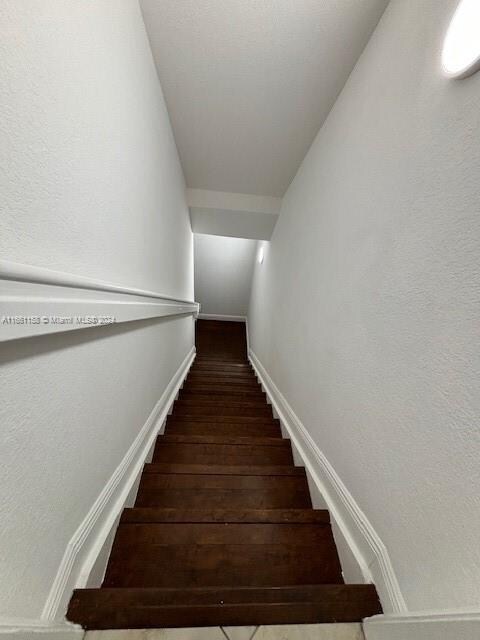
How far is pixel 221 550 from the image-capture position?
0.95 meters

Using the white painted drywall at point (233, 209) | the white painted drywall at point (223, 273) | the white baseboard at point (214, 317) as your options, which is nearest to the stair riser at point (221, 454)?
the white painted drywall at point (233, 209)

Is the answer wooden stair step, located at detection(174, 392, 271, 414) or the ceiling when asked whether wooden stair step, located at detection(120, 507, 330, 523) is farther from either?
the ceiling

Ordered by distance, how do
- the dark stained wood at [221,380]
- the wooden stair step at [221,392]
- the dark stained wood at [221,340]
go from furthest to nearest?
1. the dark stained wood at [221,340]
2. the dark stained wood at [221,380]
3. the wooden stair step at [221,392]

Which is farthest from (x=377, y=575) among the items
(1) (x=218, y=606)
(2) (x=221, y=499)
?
(2) (x=221, y=499)

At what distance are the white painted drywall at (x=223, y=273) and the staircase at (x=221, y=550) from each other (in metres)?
4.01

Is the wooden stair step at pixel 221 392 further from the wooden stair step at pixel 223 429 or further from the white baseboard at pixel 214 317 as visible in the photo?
the white baseboard at pixel 214 317

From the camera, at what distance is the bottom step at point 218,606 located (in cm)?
71

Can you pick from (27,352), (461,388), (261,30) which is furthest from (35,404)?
(261,30)

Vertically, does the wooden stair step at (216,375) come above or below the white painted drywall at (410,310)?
below

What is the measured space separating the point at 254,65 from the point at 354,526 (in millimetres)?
2386

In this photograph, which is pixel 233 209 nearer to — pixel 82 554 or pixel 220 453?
pixel 220 453

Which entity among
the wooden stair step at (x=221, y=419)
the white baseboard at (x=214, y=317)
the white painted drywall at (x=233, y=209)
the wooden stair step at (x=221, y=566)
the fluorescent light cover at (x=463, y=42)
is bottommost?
the wooden stair step at (x=221, y=566)

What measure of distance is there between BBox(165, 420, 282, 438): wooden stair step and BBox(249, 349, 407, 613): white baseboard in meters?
0.44

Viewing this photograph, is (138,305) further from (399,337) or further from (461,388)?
(461,388)
